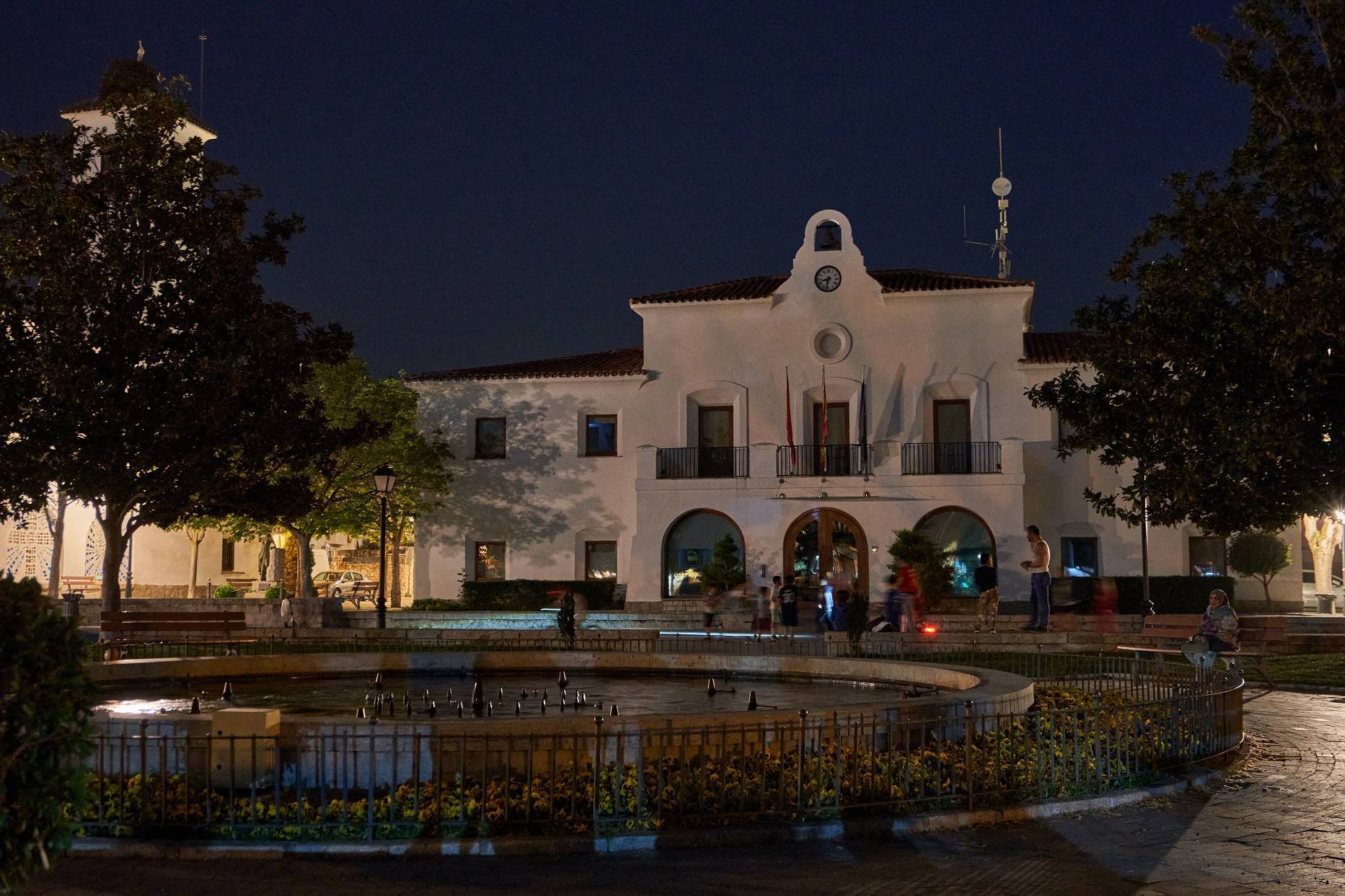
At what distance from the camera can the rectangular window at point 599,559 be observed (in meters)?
35.9

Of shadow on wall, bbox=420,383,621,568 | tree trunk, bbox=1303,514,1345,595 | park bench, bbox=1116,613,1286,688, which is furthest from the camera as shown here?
tree trunk, bbox=1303,514,1345,595

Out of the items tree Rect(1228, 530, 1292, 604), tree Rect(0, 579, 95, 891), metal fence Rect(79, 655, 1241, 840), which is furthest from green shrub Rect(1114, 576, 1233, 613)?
tree Rect(0, 579, 95, 891)

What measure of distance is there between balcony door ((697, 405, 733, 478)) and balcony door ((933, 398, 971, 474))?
18.3 ft

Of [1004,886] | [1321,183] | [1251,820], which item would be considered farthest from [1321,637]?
[1004,886]

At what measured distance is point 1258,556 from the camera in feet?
109

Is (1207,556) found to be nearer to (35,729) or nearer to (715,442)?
(715,442)

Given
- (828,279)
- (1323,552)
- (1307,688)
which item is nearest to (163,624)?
(1307,688)

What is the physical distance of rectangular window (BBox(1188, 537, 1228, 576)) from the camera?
32.8 m

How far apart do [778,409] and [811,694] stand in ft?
69.6

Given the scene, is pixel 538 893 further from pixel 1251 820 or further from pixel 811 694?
pixel 811 694

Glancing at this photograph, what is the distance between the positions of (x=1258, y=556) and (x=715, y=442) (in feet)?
48.2

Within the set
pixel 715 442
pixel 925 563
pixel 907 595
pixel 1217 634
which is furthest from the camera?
pixel 715 442

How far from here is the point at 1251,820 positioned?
898cm

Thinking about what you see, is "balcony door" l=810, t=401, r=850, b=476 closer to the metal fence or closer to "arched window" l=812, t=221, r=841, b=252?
"arched window" l=812, t=221, r=841, b=252
